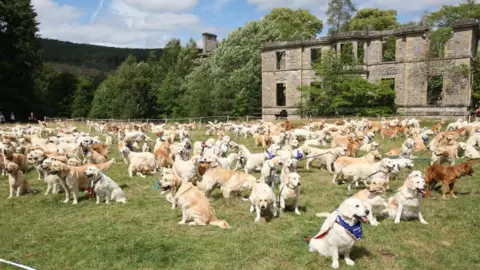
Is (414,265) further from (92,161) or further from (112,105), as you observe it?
(112,105)

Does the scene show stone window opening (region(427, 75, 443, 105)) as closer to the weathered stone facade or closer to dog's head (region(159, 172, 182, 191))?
the weathered stone facade

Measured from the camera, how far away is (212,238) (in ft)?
22.6

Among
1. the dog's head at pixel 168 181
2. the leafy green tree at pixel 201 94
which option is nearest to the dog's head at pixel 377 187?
the dog's head at pixel 168 181

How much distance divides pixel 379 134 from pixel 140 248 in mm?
19624

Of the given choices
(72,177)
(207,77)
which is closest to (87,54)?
(207,77)

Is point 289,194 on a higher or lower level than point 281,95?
lower

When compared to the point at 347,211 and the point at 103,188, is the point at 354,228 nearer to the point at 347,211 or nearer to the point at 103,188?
the point at 347,211

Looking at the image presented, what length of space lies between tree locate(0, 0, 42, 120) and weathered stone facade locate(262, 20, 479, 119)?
103 ft

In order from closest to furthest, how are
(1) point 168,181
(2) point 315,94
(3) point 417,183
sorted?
1. (3) point 417,183
2. (1) point 168,181
3. (2) point 315,94

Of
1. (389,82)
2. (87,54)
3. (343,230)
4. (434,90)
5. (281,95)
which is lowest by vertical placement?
(343,230)

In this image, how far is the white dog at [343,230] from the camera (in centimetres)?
537

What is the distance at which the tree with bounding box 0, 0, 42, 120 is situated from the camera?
46.9 meters

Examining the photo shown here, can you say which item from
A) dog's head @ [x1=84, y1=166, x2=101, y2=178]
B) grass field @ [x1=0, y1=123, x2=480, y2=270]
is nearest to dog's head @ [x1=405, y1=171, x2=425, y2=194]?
grass field @ [x1=0, y1=123, x2=480, y2=270]

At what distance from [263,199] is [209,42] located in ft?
225
